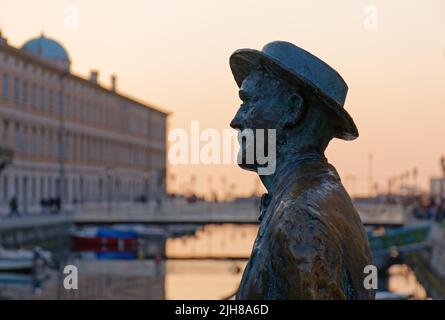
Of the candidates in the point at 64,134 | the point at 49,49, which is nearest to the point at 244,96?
the point at 64,134

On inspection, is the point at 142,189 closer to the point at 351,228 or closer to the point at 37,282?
the point at 37,282

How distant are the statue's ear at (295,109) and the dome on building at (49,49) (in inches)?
2755

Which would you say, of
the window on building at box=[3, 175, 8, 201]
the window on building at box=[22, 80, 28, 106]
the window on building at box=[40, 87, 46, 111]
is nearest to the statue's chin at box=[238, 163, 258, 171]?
the window on building at box=[3, 175, 8, 201]

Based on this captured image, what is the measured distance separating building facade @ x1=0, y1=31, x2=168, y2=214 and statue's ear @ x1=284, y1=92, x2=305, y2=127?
4839 centimetres

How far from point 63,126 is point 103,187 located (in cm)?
1262

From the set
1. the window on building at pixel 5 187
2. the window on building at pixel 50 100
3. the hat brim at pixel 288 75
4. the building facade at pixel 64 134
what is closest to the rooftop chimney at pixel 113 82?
the building facade at pixel 64 134

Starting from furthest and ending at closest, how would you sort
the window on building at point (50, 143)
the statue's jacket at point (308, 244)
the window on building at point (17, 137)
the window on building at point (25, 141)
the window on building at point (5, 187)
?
1. the window on building at point (50, 143)
2. the window on building at point (25, 141)
3. the window on building at point (17, 137)
4. the window on building at point (5, 187)
5. the statue's jacket at point (308, 244)

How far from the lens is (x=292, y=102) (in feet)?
10.3

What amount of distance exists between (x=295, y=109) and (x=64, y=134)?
65793mm

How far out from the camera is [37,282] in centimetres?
3203

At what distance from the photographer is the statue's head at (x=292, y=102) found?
3104 millimetres

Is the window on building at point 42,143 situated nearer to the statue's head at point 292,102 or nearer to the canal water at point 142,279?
the canal water at point 142,279

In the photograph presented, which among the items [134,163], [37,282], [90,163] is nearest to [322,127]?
[37,282]

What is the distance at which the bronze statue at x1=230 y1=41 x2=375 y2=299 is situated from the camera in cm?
268
